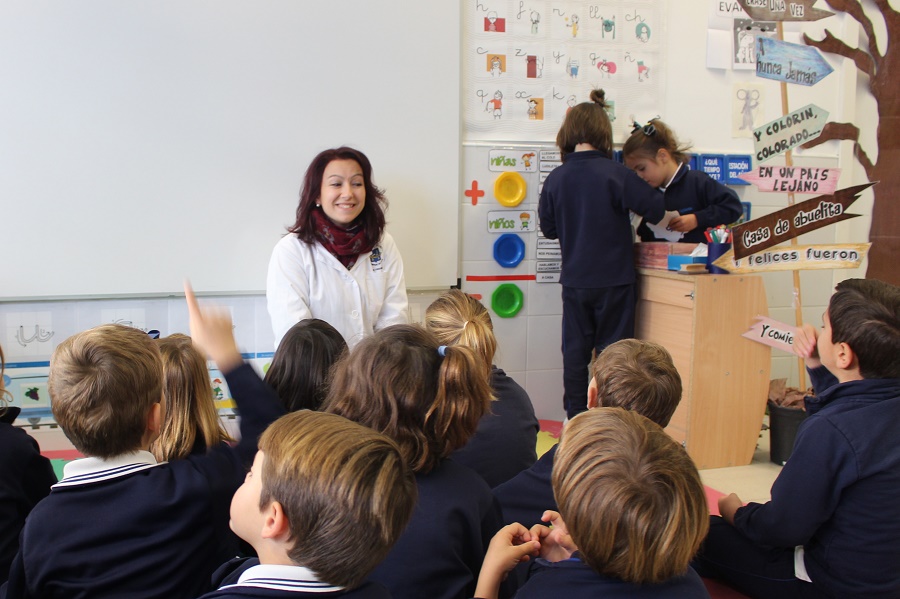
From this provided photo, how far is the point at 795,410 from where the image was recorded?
3.00 m

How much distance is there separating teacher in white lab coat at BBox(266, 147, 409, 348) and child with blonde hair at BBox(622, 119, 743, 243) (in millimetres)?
1251

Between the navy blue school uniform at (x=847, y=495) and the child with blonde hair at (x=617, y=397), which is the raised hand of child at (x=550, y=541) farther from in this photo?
the navy blue school uniform at (x=847, y=495)

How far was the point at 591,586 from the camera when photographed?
1.00 meters

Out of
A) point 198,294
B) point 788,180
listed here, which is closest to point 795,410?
point 788,180

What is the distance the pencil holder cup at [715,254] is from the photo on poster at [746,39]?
1125mm

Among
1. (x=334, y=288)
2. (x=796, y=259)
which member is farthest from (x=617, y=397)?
(x=796, y=259)

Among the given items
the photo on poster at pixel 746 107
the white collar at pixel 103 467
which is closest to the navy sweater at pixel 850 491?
the white collar at pixel 103 467

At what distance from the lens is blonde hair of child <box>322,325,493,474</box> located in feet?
4.18

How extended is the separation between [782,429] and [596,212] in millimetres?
1206

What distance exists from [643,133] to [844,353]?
1808 millimetres

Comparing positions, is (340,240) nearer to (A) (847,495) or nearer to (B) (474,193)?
(B) (474,193)

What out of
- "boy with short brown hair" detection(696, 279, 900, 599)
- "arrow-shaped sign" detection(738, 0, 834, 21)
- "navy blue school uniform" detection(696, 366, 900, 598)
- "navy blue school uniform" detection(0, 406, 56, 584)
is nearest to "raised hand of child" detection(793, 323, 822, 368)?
"boy with short brown hair" detection(696, 279, 900, 599)

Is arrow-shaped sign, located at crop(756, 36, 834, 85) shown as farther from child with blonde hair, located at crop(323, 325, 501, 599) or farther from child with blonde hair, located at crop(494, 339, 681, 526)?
child with blonde hair, located at crop(323, 325, 501, 599)

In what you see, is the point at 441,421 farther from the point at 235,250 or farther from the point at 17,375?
the point at 17,375
